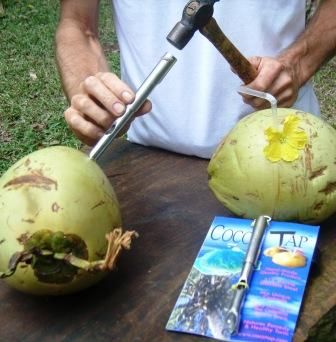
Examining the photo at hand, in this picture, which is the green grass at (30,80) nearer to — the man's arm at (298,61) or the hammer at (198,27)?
the man's arm at (298,61)

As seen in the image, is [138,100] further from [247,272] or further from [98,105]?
[247,272]

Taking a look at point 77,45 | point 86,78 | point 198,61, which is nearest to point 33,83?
point 77,45

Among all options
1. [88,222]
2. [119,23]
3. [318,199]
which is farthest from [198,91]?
[88,222]

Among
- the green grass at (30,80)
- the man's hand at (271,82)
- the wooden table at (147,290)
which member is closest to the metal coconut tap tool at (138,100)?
the wooden table at (147,290)

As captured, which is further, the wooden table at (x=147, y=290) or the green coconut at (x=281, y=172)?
the green coconut at (x=281, y=172)

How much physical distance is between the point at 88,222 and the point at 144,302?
166mm

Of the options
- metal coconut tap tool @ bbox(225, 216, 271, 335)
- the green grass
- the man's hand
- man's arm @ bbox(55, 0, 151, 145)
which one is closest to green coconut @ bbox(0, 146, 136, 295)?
metal coconut tap tool @ bbox(225, 216, 271, 335)

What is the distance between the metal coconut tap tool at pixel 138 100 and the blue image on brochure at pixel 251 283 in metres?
0.27

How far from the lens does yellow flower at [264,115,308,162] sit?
3.78 feet

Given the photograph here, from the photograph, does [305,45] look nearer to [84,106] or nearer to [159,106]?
[159,106]

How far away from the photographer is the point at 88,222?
101 centimetres

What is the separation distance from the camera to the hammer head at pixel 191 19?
4.08ft

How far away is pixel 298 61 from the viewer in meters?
1.66

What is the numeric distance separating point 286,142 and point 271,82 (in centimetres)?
36
